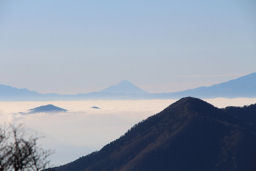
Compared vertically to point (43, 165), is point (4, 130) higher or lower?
higher

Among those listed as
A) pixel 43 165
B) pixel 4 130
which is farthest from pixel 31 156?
pixel 4 130

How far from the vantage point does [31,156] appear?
3391 centimetres

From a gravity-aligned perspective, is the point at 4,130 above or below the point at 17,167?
above

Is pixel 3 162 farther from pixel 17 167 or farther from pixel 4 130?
pixel 4 130

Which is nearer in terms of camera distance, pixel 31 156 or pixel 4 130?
pixel 31 156

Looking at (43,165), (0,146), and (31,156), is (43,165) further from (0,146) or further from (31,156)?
(0,146)

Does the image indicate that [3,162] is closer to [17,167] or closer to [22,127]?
[17,167]

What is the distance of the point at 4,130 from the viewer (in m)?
36.2

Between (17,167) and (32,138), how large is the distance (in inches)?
102

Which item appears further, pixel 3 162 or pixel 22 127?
pixel 22 127

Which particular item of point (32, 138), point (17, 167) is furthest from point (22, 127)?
point (17, 167)

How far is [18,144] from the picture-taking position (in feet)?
112

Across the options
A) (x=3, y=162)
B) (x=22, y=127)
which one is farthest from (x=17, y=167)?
(x=22, y=127)

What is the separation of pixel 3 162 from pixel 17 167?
100cm
